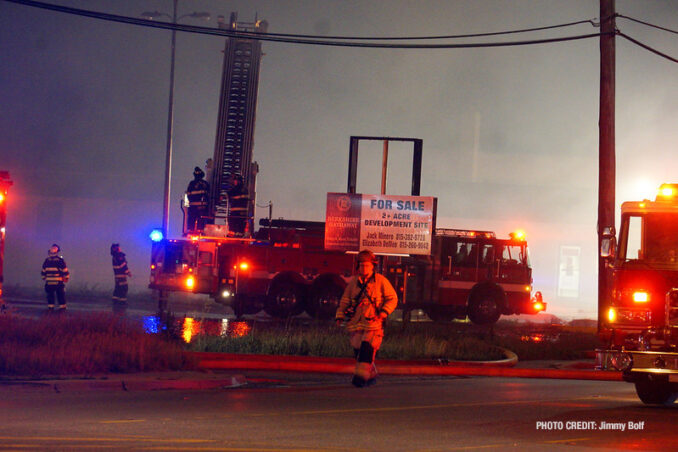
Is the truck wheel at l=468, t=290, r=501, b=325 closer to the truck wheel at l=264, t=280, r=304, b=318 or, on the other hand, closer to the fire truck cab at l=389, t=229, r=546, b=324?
the fire truck cab at l=389, t=229, r=546, b=324

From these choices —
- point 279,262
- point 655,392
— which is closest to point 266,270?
point 279,262

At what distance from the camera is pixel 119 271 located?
1172 inches

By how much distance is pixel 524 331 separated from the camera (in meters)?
27.8

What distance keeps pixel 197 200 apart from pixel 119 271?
5.17 metres

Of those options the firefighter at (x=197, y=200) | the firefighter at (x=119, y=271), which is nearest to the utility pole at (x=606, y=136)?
the firefighter at (x=197, y=200)

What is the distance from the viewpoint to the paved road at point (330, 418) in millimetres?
8711

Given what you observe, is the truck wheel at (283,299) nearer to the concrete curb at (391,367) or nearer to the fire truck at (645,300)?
the concrete curb at (391,367)

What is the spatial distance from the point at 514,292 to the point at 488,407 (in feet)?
52.3

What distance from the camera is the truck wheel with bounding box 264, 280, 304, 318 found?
2597cm

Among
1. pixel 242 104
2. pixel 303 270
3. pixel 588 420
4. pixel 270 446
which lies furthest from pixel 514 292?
pixel 270 446

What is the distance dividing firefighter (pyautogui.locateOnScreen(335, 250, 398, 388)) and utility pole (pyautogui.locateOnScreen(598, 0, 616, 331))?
23.2ft

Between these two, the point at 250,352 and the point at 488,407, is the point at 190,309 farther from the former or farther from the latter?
the point at 488,407

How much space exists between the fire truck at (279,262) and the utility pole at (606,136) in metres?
7.74

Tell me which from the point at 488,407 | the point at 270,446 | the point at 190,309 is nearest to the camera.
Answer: the point at 270,446
